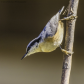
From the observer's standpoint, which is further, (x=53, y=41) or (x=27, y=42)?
(x=27, y=42)

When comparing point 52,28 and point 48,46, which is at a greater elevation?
point 52,28

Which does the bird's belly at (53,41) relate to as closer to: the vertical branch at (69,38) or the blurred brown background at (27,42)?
the vertical branch at (69,38)

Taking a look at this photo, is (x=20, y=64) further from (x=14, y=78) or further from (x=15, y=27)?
(x=15, y=27)

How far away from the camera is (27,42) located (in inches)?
56.7

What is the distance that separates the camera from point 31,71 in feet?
5.03

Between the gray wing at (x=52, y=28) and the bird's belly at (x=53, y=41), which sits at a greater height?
the gray wing at (x=52, y=28)

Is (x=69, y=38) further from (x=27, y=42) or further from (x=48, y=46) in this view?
(x=27, y=42)

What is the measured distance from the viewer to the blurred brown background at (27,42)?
4.30 feet

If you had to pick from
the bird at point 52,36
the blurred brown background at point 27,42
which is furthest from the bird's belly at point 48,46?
the blurred brown background at point 27,42

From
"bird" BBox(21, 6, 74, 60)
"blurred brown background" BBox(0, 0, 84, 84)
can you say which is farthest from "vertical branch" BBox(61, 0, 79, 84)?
"blurred brown background" BBox(0, 0, 84, 84)

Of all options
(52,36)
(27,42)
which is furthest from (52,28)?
(27,42)

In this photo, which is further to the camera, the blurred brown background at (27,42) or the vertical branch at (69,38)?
the blurred brown background at (27,42)

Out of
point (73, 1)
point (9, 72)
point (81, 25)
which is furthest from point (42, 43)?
point (9, 72)

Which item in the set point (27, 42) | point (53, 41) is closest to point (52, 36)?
point (53, 41)
